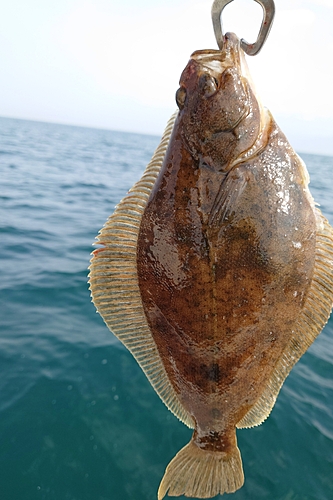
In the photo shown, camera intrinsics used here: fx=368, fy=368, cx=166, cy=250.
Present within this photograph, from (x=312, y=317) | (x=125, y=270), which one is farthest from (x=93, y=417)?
(x=312, y=317)

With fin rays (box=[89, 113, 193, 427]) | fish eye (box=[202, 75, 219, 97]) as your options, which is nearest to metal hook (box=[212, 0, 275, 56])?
fish eye (box=[202, 75, 219, 97])

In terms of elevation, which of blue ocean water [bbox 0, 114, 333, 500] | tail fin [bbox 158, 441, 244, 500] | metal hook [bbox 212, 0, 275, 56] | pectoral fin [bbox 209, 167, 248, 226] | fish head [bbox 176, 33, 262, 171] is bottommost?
blue ocean water [bbox 0, 114, 333, 500]

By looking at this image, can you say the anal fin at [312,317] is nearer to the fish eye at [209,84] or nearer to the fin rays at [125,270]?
the fin rays at [125,270]

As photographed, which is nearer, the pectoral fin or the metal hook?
the metal hook

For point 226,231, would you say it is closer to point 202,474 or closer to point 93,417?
point 202,474

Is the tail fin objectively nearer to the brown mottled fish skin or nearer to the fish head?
the brown mottled fish skin

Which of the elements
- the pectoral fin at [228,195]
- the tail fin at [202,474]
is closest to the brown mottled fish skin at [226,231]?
the pectoral fin at [228,195]

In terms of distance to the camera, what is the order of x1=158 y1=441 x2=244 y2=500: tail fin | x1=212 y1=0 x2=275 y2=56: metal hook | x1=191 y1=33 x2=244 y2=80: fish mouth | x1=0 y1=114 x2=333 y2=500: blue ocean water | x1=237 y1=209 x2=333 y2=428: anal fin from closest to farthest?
x1=212 y1=0 x2=275 y2=56: metal hook → x1=191 y1=33 x2=244 y2=80: fish mouth → x1=237 y1=209 x2=333 y2=428: anal fin → x1=158 y1=441 x2=244 y2=500: tail fin → x1=0 y1=114 x2=333 y2=500: blue ocean water
